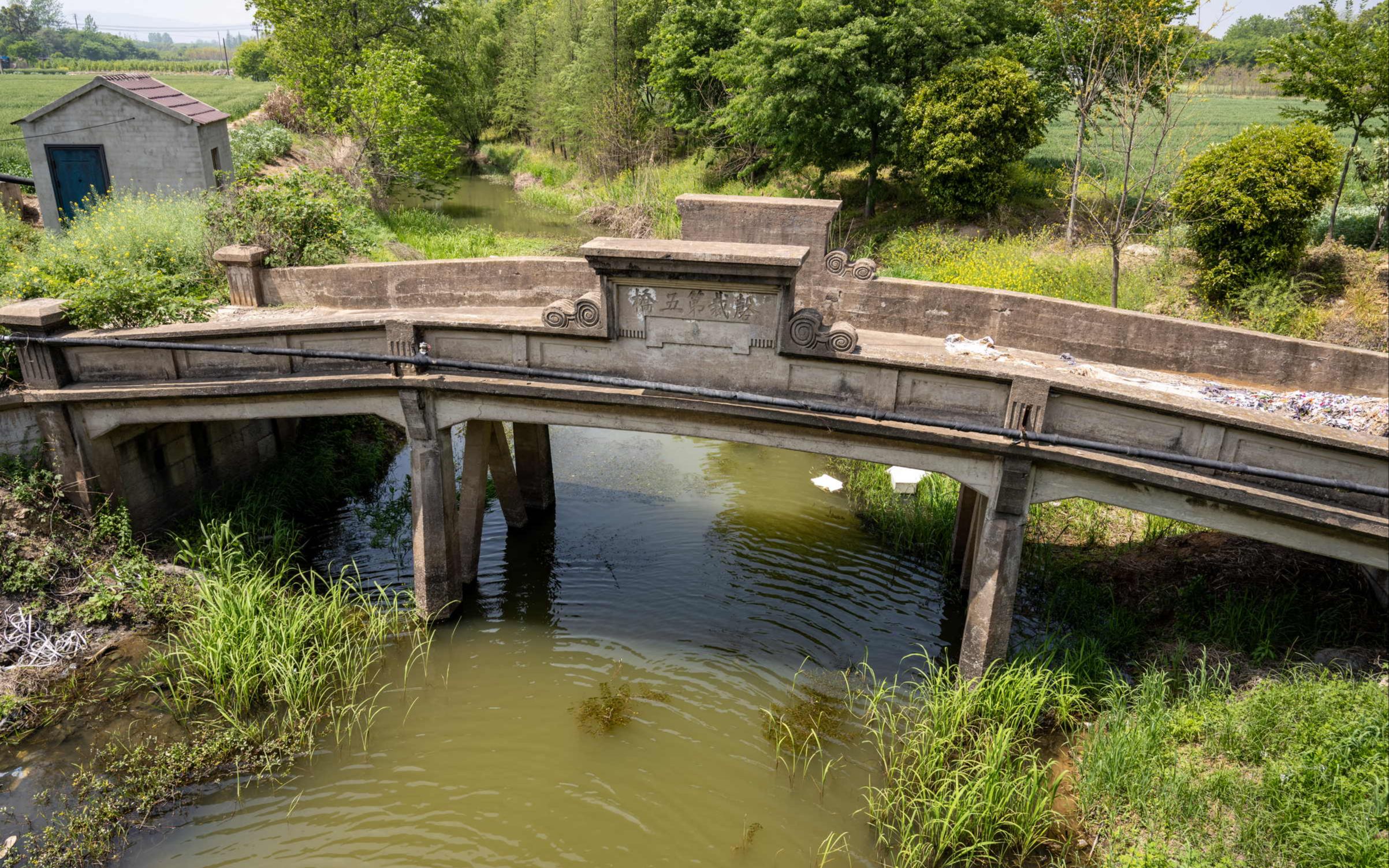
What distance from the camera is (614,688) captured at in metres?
9.84

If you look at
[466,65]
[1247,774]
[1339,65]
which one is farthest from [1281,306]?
[466,65]

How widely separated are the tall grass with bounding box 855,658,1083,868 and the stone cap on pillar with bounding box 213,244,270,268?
10.7m

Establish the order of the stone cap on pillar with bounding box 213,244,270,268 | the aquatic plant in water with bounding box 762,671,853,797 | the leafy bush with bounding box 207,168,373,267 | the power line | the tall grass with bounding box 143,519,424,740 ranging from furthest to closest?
1. the power line
2. the leafy bush with bounding box 207,168,373,267
3. the stone cap on pillar with bounding box 213,244,270,268
4. the tall grass with bounding box 143,519,424,740
5. the aquatic plant in water with bounding box 762,671,853,797

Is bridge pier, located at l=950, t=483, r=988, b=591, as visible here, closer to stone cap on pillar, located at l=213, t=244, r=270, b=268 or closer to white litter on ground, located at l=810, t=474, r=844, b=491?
white litter on ground, located at l=810, t=474, r=844, b=491

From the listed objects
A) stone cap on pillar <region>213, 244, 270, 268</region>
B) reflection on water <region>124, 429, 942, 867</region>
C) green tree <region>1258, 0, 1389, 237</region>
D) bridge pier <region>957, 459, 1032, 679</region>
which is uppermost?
green tree <region>1258, 0, 1389, 237</region>

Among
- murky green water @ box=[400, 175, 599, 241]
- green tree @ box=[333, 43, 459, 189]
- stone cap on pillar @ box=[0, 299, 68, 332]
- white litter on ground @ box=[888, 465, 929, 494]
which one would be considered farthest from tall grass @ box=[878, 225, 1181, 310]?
green tree @ box=[333, 43, 459, 189]

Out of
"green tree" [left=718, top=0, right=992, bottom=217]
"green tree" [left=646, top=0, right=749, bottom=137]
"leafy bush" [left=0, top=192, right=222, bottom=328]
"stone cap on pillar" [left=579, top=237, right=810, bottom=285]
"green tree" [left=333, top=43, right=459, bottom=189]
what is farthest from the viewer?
"green tree" [left=646, top=0, right=749, bottom=137]

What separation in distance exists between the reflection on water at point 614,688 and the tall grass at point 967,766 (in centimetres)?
44

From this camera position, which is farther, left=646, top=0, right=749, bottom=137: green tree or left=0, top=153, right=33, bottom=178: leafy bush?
left=646, top=0, right=749, bottom=137: green tree

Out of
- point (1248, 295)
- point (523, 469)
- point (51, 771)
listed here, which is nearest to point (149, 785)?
point (51, 771)

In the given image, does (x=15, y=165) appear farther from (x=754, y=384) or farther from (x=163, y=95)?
(x=754, y=384)

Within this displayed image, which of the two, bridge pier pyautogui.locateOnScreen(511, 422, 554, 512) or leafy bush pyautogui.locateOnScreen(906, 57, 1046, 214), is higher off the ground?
leafy bush pyautogui.locateOnScreen(906, 57, 1046, 214)

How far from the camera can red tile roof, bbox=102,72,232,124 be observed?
19.4 meters

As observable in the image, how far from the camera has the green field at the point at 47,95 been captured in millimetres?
27859
